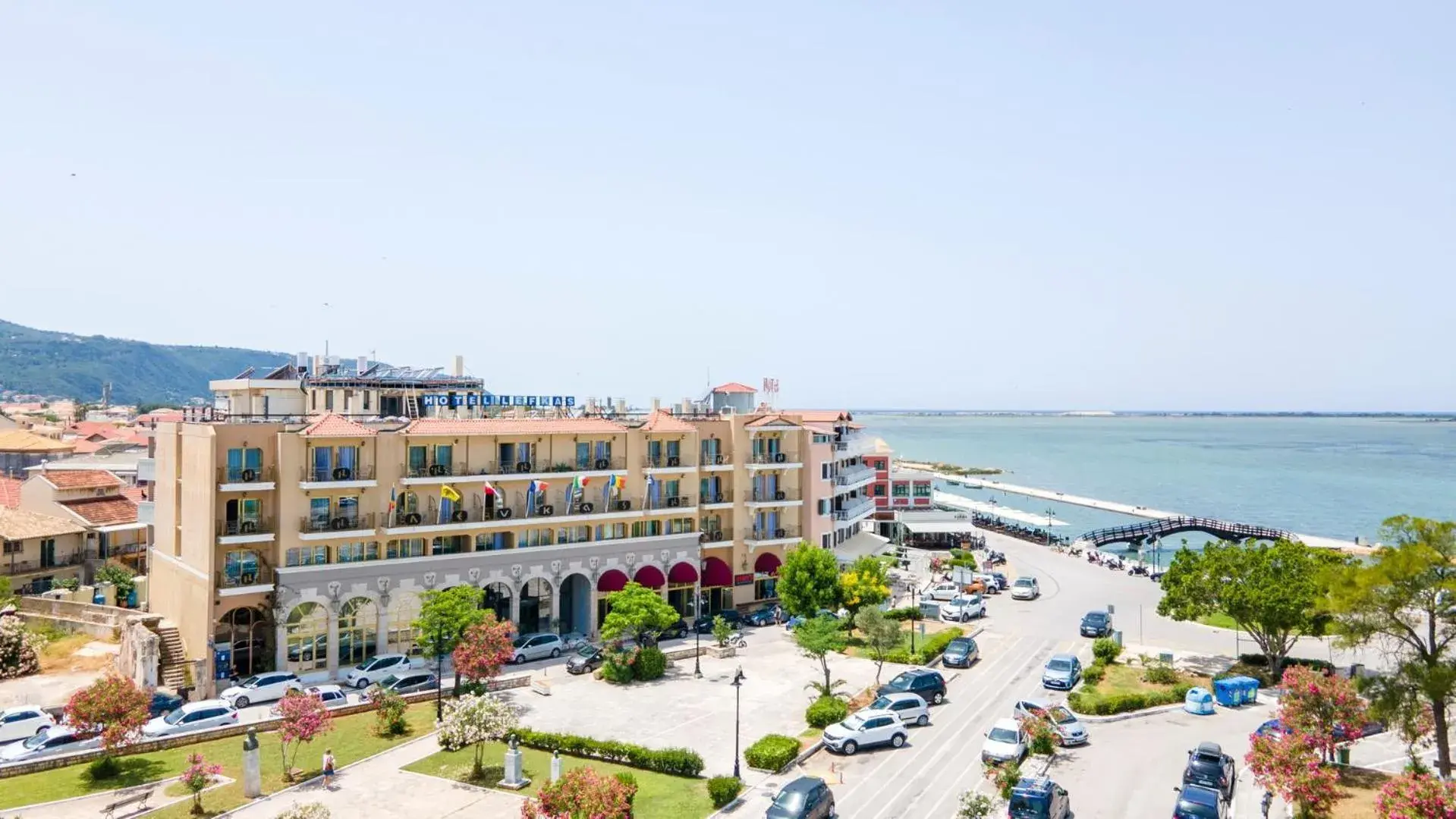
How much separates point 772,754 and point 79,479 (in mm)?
65873

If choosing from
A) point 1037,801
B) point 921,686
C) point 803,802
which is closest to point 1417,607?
point 1037,801

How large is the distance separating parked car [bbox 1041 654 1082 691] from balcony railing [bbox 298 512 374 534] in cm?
3919

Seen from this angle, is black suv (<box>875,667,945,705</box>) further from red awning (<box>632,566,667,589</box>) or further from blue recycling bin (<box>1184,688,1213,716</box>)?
red awning (<box>632,566,667,589</box>)

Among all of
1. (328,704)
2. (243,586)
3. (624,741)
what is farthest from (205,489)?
(624,741)

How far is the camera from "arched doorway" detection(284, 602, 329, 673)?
50.5 metres

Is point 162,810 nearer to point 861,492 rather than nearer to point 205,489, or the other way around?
point 205,489

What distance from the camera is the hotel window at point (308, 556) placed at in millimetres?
50969

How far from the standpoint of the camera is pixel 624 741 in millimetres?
41031

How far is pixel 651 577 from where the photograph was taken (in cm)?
6338

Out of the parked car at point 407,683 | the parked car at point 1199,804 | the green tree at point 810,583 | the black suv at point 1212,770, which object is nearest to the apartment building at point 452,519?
the parked car at point 407,683

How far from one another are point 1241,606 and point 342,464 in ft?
165

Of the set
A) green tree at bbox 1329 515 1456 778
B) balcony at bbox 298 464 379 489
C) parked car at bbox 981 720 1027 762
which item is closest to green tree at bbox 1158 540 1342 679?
green tree at bbox 1329 515 1456 778

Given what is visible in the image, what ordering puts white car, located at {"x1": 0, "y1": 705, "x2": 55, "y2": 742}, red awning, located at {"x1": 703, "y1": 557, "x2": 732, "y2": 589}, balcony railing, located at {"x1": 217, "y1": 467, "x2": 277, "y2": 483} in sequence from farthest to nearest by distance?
red awning, located at {"x1": 703, "y1": 557, "x2": 732, "y2": 589} < balcony railing, located at {"x1": 217, "y1": 467, "x2": 277, "y2": 483} < white car, located at {"x1": 0, "y1": 705, "x2": 55, "y2": 742}

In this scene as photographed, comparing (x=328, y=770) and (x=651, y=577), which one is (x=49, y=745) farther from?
(x=651, y=577)
